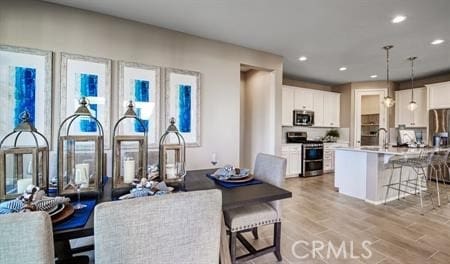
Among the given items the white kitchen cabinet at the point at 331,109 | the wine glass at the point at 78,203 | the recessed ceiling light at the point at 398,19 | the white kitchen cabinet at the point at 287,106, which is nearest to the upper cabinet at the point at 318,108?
the white kitchen cabinet at the point at 331,109

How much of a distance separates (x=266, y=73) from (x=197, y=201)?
367 cm

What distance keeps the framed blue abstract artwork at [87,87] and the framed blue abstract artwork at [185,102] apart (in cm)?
76

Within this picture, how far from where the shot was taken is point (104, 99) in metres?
2.71

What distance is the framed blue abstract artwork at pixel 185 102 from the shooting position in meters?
3.12

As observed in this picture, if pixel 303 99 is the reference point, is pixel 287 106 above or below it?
below

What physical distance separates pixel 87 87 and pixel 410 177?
5550 millimetres

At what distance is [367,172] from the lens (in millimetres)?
3623

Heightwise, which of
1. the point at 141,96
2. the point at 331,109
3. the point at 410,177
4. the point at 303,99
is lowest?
the point at 410,177

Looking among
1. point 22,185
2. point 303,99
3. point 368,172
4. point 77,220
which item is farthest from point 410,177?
point 22,185

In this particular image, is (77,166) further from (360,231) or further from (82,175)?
(360,231)

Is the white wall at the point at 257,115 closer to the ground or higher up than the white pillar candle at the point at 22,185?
higher up

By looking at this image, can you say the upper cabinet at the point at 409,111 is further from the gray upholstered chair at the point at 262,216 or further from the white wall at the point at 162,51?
the gray upholstered chair at the point at 262,216

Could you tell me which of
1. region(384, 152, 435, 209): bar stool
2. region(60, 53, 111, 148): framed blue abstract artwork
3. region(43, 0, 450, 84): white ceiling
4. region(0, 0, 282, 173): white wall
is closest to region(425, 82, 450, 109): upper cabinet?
region(43, 0, 450, 84): white ceiling

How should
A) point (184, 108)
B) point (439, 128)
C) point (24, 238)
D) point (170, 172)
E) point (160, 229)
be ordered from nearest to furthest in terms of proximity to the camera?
point (24, 238) < point (160, 229) < point (170, 172) < point (184, 108) < point (439, 128)
